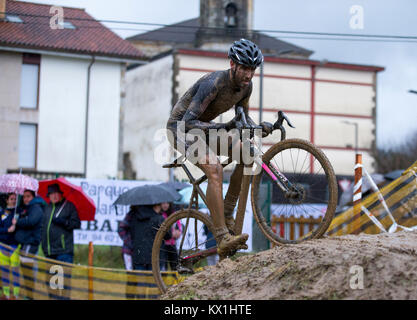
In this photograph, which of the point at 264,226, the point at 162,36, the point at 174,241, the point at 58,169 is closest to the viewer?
the point at 264,226

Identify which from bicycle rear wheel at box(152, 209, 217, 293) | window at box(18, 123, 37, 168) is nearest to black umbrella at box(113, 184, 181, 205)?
bicycle rear wheel at box(152, 209, 217, 293)

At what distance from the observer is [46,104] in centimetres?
3166

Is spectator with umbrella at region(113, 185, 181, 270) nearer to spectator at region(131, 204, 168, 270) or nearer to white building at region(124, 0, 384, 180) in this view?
spectator at region(131, 204, 168, 270)

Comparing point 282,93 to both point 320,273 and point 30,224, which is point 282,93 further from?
point 320,273

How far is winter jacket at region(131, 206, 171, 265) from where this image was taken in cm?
1015

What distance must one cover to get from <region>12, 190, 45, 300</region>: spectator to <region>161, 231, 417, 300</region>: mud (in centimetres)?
541

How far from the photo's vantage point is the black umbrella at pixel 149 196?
10.4 m

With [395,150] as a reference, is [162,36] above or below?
above

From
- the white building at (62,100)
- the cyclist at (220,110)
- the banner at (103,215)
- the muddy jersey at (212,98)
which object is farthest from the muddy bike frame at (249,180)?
the white building at (62,100)

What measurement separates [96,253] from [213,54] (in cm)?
2844

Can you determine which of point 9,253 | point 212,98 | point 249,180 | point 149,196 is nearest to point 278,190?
point 249,180

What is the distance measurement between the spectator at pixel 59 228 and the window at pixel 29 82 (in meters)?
21.1

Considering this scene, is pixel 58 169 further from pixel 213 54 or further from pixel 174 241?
pixel 174 241
